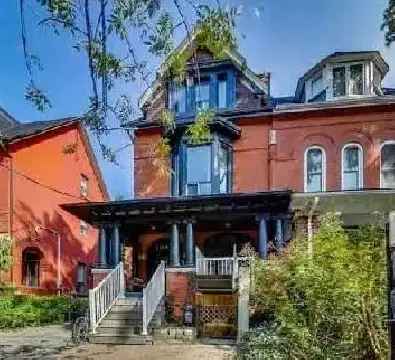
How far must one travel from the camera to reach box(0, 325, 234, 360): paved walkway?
1313 centimetres

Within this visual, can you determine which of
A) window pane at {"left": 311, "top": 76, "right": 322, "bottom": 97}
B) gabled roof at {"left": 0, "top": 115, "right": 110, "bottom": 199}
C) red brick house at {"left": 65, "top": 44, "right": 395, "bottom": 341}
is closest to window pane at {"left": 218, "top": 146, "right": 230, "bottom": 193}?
red brick house at {"left": 65, "top": 44, "right": 395, "bottom": 341}

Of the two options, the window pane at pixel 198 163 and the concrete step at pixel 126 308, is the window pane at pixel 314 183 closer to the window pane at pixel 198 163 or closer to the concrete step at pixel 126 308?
the window pane at pixel 198 163

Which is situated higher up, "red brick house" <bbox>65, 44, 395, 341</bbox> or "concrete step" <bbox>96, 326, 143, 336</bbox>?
"red brick house" <bbox>65, 44, 395, 341</bbox>

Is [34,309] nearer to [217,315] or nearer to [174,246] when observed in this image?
[174,246]

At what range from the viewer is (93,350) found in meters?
14.4

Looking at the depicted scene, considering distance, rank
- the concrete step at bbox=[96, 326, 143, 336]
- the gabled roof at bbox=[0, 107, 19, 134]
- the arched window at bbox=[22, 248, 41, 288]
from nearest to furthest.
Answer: the concrete step at bbox=[96, 326, 143, 336], the arched window at bbox=[22, 248, 41, 288], the gabled roof at bbox=[0, 107, 19, 134]

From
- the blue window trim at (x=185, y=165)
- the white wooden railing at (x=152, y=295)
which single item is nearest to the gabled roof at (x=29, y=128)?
the blue window trim at (x=185, y=165)

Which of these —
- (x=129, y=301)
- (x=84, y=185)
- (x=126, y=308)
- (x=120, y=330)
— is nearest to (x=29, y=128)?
(x=84, y=185)

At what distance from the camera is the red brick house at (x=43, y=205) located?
23328mm

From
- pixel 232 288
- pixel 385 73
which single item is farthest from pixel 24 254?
pixel 385 73

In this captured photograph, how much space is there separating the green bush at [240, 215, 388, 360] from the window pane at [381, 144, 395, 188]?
377 inches

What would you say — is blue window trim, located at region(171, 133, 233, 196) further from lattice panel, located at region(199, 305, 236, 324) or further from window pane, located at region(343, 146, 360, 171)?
lattice panel, located at region(199, 305, 236, 324)

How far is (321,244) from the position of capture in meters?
10.5

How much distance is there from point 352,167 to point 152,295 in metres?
8.17
